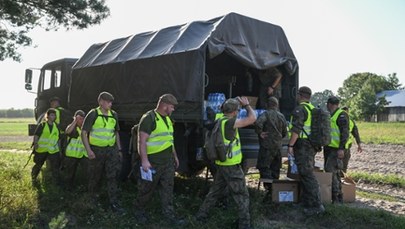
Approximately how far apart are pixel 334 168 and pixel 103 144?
3992mm

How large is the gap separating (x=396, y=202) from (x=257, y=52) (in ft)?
12.2

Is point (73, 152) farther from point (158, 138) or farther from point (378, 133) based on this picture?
point (378, 133)

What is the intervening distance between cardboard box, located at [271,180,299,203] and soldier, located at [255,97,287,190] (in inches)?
12.1

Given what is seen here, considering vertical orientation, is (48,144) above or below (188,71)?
below

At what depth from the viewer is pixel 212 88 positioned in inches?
352

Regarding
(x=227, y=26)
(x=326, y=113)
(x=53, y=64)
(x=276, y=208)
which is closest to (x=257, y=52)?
(x=227, y=26)

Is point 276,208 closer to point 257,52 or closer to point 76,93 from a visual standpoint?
point 257,52

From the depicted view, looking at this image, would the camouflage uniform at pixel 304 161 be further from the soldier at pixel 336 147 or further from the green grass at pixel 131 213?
the soldier at pixel 336 147

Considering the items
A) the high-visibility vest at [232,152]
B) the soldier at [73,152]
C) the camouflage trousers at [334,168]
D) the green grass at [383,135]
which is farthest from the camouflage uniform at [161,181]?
the green grass at [383,135]

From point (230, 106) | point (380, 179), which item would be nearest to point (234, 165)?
point (230, 106)

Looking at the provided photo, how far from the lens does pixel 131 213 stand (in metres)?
6.04

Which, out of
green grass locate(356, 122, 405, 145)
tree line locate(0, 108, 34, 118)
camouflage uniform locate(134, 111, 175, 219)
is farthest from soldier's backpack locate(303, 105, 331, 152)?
tree line locate(0, 108, 34, 118)

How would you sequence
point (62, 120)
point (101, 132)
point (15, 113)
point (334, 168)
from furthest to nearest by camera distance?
point (15, 113) → point (62, 120) → point (334, 168) → point (101, 132)

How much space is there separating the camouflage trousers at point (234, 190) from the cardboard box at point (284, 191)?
1.21 meters
